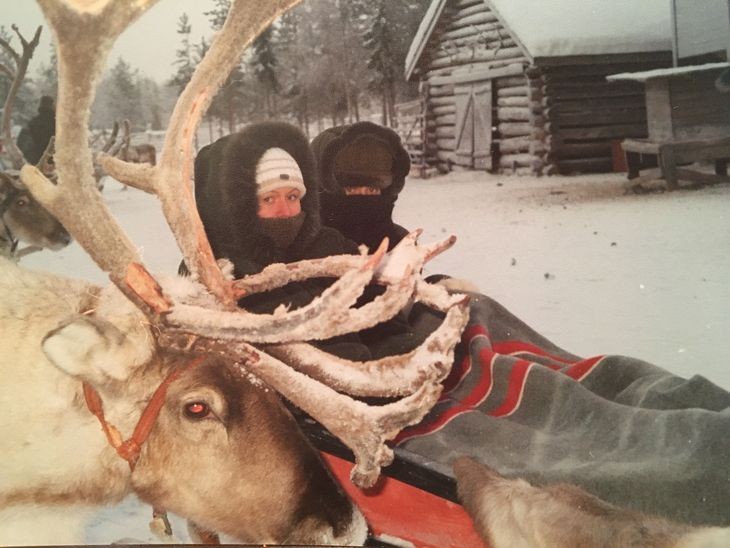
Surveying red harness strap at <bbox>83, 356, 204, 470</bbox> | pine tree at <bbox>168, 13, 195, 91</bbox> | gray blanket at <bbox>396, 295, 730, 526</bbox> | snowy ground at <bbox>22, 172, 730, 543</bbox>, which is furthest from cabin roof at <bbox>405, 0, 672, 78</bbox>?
red harness strap at <bbox>83, 356, 204, 470</bbox>

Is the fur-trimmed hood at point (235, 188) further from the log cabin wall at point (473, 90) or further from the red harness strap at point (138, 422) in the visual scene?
the log cabin wall at point (473, 90)

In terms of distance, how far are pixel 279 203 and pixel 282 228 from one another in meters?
0.06

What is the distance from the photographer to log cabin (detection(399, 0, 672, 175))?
157cm

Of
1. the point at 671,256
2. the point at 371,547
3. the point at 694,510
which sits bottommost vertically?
the point at 371,547

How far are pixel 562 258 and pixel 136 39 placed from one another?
131 centimetres

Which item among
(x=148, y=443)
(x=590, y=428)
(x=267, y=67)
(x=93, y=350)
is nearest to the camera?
(x=93, y=350)

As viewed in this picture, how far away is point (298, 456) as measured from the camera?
105cm

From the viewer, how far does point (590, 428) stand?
3.73 feet

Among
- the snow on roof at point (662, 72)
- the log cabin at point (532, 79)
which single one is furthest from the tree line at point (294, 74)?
the snow on roof at point (662, 72)

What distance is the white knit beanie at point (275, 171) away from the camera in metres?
1.34

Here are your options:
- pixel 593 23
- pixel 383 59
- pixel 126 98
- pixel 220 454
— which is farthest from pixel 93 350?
pixel 593 23

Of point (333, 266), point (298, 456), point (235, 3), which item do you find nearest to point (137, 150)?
point (235, 3)

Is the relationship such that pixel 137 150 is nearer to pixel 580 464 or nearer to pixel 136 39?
pixel 136 39

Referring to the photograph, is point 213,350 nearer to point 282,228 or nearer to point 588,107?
point 282,228
